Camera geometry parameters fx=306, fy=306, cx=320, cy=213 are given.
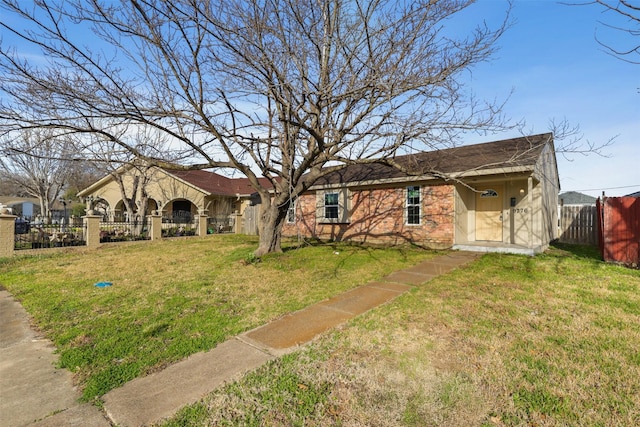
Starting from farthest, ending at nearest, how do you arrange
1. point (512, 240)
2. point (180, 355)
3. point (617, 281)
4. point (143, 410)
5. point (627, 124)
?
point (512, 240) → point (627, 124) → point (617, 281) → point (180, 355) → point (143, 410)

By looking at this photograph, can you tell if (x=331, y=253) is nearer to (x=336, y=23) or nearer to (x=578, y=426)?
(x=336, y=23)

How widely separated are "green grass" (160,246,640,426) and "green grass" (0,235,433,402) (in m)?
1.21

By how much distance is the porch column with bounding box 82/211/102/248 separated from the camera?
11.4 meters

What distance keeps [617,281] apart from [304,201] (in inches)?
446

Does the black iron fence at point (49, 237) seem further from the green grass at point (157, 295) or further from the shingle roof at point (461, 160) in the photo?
the shingle roof at point (461, 160)

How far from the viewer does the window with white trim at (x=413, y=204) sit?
11516mm

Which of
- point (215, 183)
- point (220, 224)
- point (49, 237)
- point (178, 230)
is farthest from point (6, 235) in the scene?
point (215, 183)

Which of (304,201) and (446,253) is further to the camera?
(304,201)

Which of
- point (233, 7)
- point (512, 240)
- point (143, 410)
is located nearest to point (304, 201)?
point (512, 240)

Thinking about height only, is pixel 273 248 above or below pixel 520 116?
below

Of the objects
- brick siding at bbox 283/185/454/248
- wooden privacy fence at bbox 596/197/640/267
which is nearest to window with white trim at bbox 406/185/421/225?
brick siding at bbox 283/185/454/248

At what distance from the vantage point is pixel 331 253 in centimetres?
988

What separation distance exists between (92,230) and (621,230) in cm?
1695

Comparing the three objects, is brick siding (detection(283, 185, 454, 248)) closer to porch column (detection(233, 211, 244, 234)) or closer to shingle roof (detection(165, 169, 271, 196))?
porch column (detection(233, 211, 244, 234))
